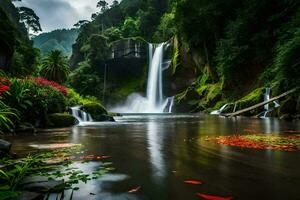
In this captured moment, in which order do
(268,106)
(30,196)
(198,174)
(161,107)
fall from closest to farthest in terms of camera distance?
(30,196)
(198,174)
(268,106)
(161,107)

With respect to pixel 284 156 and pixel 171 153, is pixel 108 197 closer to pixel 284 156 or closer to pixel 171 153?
pixel 171 153

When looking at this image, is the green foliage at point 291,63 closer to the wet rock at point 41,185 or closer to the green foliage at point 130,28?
the wet rock at point 41,185

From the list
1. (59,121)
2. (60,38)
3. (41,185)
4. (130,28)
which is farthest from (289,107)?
(60,38)

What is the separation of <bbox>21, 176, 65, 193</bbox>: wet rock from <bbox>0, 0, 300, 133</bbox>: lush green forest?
639 centimetres

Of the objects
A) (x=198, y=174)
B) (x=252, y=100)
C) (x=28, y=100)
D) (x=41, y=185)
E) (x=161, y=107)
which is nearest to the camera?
(x=41, y=185)

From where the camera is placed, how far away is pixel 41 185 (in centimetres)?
329

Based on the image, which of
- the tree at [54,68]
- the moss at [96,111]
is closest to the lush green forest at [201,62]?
the tree at [54,68]

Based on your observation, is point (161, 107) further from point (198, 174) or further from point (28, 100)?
point (198, 174)

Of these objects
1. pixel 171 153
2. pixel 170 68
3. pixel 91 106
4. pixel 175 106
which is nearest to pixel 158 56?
pixel 170 68

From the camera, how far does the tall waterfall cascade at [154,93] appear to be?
48.6 metres

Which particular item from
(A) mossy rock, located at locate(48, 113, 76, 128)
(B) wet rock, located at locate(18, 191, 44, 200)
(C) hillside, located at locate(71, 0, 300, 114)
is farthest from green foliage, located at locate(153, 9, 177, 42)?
(B) wet rock, located at locate(18, 191, 44, 200)

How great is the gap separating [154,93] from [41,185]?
46.6m

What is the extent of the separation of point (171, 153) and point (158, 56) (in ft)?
155

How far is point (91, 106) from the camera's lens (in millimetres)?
22422
